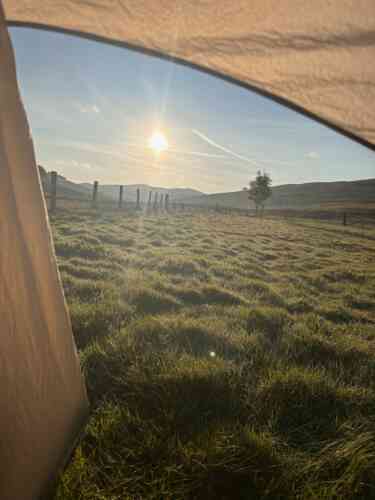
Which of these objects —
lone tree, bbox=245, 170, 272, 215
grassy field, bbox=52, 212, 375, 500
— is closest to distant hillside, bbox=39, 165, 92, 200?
grassy field, bbox=52, 212, 375, 500

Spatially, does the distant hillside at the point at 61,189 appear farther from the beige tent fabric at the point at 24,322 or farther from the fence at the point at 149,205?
the beige tent fabric at the point at 24,322

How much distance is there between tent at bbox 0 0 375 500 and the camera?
3.05ft

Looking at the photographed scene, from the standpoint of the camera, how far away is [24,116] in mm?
1056

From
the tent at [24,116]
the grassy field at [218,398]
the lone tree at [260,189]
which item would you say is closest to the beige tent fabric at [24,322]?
the tent at [24,116]

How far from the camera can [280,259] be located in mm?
7703

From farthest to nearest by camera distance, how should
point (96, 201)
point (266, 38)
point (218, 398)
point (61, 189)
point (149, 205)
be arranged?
point (61, 189) → point (149, 205) → point (96, 201) → point (218, 398) → point (266, 38)

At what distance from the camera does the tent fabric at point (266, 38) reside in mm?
1097

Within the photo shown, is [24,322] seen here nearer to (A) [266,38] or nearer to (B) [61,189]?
(A) [266,38]

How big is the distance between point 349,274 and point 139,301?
5.11m

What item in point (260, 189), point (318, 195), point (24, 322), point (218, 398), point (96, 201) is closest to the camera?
point (24, 322)

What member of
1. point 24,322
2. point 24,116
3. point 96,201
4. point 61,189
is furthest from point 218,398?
point 61,189

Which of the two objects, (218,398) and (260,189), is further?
(260,189)

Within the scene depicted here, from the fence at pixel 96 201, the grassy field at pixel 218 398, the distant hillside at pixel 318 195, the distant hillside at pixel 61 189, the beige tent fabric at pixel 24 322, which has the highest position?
the distant hillside at pixel 318 195

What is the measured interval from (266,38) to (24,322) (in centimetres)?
150
